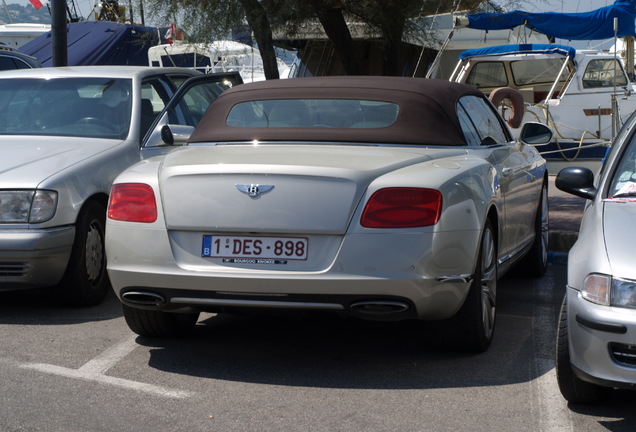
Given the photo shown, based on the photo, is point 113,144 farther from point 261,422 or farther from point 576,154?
point 576,154

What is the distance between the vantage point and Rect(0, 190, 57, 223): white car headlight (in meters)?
6.61

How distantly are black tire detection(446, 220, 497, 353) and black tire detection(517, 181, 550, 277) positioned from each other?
2.21 m

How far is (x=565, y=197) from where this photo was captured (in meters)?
13.3

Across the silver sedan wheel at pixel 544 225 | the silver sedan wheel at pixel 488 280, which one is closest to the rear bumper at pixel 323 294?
the silver sedan wheel at pixel 488 280

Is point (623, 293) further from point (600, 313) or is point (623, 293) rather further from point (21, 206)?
point (21, 206)

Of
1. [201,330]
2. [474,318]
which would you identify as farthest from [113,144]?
[474,318]

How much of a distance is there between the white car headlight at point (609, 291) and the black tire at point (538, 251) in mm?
3579

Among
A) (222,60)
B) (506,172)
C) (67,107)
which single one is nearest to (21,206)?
(67,107)

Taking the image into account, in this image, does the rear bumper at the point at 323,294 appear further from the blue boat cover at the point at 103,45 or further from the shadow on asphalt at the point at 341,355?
the blue boat cover at the point at 103,45

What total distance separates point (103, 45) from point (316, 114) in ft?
93.5

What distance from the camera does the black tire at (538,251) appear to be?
8105 millimetres

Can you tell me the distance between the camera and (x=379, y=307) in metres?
5.12

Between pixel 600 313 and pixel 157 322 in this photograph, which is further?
pixel 157 322

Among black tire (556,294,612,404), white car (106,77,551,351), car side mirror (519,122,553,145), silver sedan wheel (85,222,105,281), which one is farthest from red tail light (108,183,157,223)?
car side mirror (519,122,553,145)
